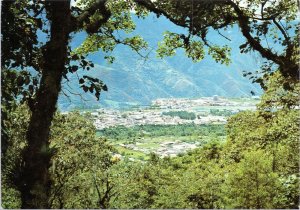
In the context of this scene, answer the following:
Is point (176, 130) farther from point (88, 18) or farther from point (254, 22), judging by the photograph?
point (88, 18)

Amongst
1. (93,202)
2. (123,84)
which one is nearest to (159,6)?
(93,202)

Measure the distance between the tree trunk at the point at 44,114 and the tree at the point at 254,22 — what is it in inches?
46.1

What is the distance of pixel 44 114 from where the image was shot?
100 inches

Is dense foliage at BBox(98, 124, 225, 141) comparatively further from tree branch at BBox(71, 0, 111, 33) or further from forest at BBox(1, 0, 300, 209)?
tree branch at BBox(71, 0, 111, 33)

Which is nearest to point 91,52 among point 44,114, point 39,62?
point 39,62

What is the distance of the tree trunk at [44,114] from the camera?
98.4 inches

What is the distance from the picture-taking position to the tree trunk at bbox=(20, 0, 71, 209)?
98.4 inches

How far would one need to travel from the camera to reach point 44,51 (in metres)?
2.71

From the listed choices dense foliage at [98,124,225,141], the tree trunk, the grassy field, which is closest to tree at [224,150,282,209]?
the tree trunk

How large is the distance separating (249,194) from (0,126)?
12.4 metres

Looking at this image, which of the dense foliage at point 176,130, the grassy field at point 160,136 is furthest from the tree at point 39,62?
the dense foliage at point 176,130

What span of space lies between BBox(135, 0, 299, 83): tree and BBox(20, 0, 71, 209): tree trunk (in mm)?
1171

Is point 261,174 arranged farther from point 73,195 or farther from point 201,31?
point 201,31

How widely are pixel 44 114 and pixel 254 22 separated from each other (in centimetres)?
229
